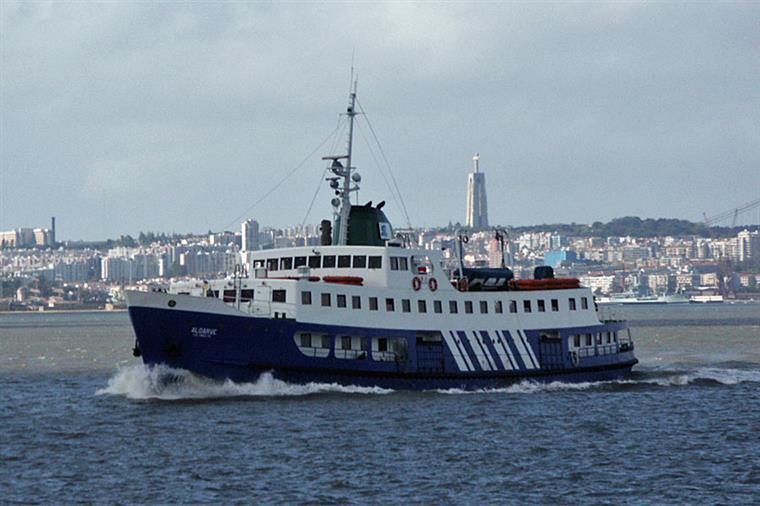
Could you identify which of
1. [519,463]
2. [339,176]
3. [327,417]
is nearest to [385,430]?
[327,417]

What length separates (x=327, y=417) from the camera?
130 ft

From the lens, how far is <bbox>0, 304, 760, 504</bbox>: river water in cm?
3019

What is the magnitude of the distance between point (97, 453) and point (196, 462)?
3.21 m

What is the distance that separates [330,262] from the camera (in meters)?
47.5

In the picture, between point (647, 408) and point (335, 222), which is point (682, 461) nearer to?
point (647, 408)

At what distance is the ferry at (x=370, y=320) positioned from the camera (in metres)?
42.8

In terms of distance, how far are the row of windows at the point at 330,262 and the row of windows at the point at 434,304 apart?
1665 millimetres

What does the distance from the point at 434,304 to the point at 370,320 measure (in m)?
3.00

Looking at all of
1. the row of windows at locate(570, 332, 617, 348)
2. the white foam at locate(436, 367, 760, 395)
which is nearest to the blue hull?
the white foam at locate(436, 367, 760, 395)

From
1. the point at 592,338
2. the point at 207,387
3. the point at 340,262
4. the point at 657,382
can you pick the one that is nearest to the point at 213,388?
the point at 207,387

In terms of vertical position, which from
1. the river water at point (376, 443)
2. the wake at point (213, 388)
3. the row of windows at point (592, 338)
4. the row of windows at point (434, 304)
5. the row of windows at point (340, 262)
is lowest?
the river water at point (376, 443)

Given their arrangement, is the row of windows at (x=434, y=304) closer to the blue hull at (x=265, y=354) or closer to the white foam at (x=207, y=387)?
the blue hull at (x=265, y=354)

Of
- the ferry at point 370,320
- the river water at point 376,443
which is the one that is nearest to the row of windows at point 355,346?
the ferry at point 370,320

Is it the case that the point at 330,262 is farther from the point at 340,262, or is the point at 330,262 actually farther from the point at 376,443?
the point at 376,443
